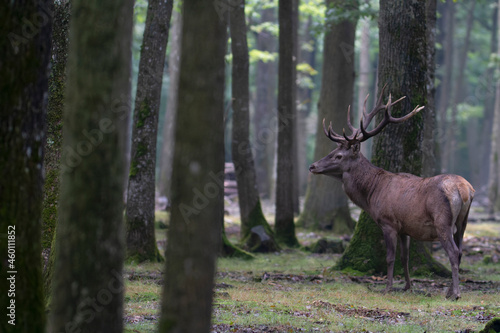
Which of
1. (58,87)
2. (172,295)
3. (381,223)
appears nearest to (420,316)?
(381,223)

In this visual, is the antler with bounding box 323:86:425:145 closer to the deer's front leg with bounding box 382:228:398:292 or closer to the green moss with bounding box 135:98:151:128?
the deer's front leg with bounding box 382:228:398:292

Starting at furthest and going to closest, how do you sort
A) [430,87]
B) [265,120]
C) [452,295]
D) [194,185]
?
[265,120] < [430,87] < [452,295] < [194,185]

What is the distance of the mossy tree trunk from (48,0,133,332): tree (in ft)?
11.8

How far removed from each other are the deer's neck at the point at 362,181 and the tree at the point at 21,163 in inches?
259

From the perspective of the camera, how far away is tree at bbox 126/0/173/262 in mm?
11531

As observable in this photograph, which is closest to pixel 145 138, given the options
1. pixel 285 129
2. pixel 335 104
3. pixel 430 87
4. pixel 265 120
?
pixel 285 129

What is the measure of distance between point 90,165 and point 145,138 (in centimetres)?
719

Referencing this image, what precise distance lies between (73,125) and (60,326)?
145cm

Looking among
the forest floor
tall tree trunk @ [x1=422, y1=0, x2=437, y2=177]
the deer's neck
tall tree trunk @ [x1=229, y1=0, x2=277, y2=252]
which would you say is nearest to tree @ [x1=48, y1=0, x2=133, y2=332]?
the forest floor

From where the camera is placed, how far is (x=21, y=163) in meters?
4.63

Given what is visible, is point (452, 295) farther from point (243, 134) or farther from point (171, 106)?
point (171, 106)

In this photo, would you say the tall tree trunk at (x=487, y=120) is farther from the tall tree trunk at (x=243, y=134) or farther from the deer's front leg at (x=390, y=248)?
the deer's front leg at (x=390, y=248)

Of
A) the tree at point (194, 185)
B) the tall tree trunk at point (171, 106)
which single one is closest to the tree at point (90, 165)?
the tree at point (194, 185)

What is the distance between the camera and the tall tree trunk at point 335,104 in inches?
709
